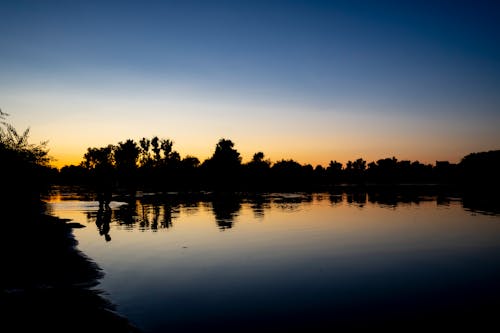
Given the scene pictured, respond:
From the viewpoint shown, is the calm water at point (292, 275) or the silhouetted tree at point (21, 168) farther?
the silhouetted tree at point (21, 168)

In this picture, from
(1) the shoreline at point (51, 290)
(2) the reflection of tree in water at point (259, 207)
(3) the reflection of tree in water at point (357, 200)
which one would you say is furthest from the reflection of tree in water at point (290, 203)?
(1) the shoreline at point (51, 290)

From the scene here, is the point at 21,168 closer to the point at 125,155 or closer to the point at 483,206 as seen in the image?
the point at 483,206

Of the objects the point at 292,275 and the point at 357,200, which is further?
the point at 357,200

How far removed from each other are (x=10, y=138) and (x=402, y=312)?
43506 mm

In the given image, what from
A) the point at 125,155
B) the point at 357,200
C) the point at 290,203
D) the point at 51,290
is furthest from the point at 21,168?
the point at 125,155

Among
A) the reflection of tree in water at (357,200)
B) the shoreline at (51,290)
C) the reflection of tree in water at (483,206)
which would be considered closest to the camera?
the shoreline at (51,290)

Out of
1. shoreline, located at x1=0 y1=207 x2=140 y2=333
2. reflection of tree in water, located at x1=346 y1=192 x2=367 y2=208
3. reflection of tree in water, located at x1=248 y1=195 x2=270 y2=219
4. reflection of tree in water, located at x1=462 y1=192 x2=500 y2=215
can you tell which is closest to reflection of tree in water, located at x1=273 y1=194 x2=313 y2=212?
reflection of tree in water, located at x1=248 y1=195 x2=270 y2=219

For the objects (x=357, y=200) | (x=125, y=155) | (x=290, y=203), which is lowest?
(x=357, y=200)

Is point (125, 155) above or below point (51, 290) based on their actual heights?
above

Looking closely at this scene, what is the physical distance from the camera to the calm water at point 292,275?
13773 millimetres

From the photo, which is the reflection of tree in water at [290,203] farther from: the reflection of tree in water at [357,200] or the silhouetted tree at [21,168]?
the silhouetted tree at [21,168]

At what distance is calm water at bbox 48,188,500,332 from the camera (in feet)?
45.2

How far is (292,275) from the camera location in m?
19.6

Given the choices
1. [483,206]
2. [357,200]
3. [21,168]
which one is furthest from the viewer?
[357,200]
